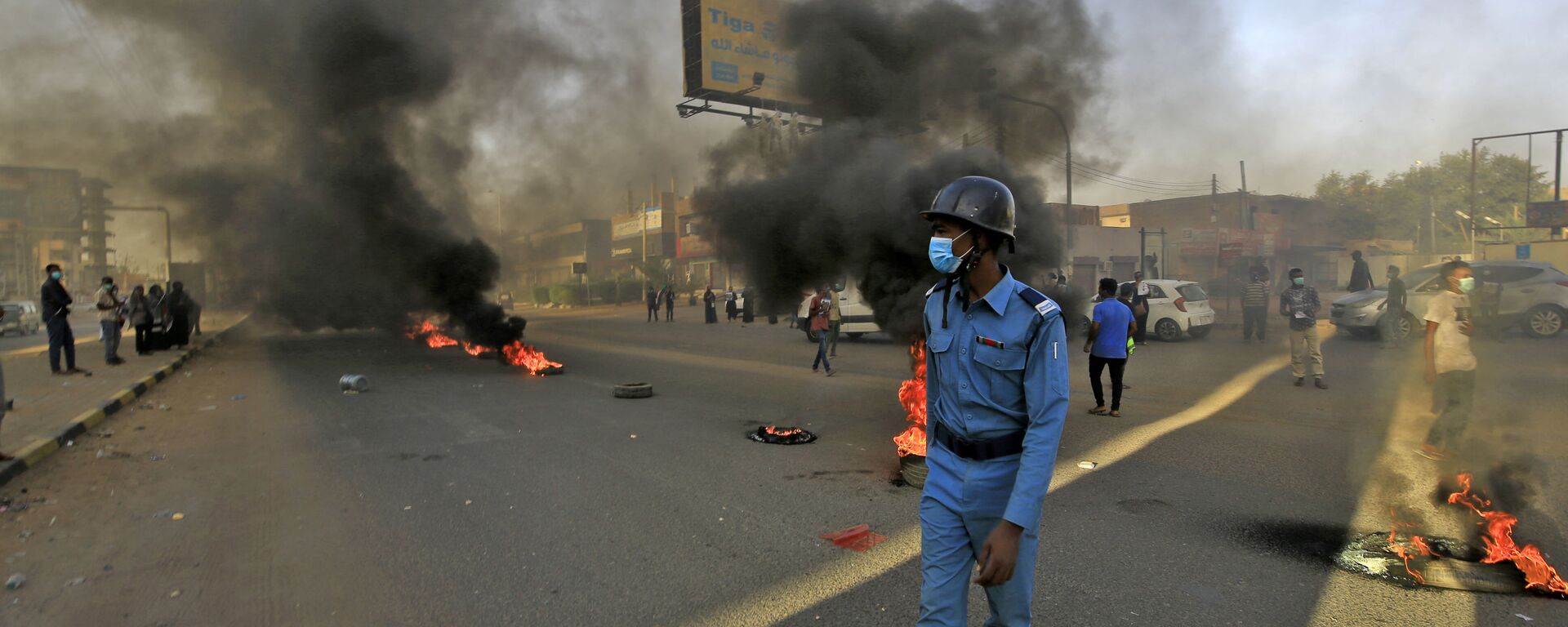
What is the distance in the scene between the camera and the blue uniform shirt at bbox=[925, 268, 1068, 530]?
190 centimetres

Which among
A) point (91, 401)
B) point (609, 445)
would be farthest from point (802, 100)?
point (91, 401)

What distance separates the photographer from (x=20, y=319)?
25.7m

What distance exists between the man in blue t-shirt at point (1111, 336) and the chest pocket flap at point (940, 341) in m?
5.74

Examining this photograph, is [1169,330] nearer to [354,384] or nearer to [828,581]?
[828,581]

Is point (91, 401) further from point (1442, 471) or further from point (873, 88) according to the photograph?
point (1442, 471)

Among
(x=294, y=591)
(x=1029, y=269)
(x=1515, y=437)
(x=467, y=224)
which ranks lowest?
(x=294, y=591)

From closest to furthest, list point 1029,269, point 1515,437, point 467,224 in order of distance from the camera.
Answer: point 1515,437 → point 1029,269 → point 467,224

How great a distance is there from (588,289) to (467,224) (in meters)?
27.9

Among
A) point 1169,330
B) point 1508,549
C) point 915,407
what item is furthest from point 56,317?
point 1169,330

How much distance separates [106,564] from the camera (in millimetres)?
3844

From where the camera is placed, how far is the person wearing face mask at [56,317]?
10.3 metres

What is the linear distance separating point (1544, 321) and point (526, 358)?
1721 centimetres

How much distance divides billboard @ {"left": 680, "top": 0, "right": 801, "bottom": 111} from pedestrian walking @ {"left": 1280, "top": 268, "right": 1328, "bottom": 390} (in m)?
20.7

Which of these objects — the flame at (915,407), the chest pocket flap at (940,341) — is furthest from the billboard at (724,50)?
the chest pocket flap at (940,341)
